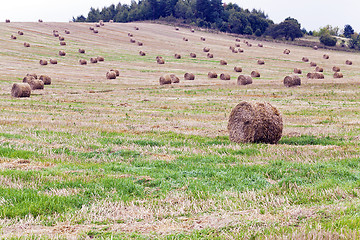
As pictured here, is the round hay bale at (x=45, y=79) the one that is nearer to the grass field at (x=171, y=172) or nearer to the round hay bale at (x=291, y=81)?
the grass field at (x=171, y=172)

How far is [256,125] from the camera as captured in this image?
13727mm

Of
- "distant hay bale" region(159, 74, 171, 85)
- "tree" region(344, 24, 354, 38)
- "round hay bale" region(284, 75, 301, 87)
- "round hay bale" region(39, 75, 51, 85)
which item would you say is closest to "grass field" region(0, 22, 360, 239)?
"round hay bale" region(284, 75, 301, 87)

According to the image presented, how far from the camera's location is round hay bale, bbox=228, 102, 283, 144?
1368 centimetres

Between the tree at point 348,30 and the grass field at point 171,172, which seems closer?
the grass field at point 171,172

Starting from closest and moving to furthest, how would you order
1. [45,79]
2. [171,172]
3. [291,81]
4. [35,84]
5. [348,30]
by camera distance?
[171,172], [35,84], [291,81], [45,79], [348,30]

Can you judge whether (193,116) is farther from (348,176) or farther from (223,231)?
(223,231)

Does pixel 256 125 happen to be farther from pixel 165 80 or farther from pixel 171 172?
pixel 165 80

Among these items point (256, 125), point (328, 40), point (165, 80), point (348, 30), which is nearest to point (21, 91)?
point (165, 80)

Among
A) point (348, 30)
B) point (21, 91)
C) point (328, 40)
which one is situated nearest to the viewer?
point (21, 91)

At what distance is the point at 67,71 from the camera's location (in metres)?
47.2

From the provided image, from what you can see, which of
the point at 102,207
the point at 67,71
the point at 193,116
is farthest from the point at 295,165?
the point at 67,71

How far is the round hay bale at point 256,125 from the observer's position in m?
13.7

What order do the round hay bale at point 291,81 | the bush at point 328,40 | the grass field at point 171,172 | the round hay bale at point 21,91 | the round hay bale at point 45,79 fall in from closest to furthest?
the grass field at point 171,172 → the round hay bale at point 21,91 → the round hay bale at point 291,81 → the round hay bale at point 45,79 → the bush at point 328,40

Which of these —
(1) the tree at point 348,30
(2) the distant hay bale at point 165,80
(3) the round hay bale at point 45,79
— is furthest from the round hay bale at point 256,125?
(1) the tree at point 348,30
